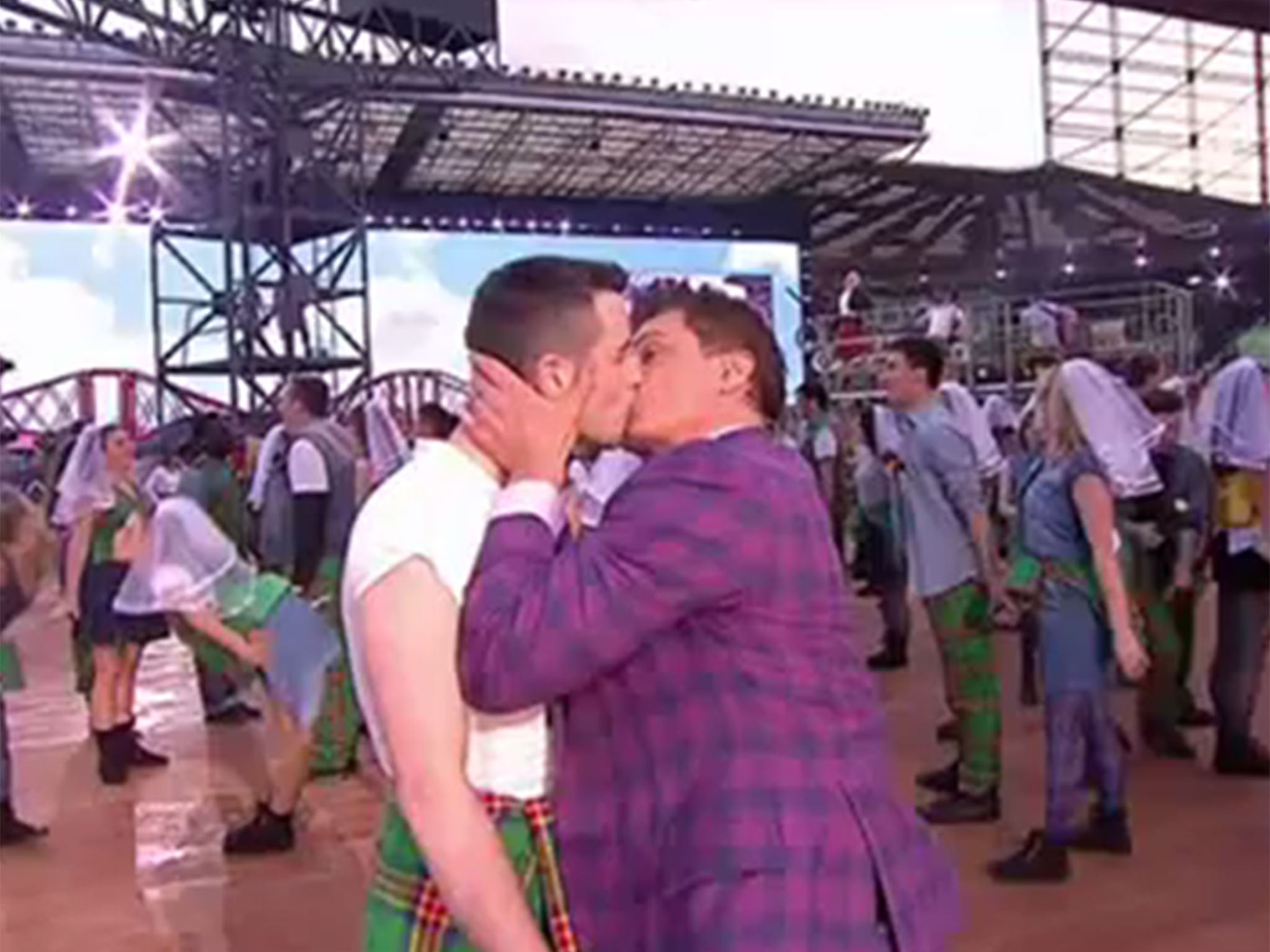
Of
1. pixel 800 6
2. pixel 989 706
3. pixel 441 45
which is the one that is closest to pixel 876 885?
pixel 989 706

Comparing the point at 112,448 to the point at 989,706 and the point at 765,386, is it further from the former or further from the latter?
the point at 765,386

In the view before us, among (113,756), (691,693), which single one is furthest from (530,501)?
(113,756)

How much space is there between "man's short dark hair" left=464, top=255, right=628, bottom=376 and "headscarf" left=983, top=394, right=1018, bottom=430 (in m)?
7.39

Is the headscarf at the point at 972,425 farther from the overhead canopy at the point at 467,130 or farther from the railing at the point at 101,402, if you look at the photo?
the overhead canopy at the point at 467,130

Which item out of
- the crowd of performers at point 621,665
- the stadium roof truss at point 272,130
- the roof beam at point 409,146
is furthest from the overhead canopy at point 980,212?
the crowd of performers at point 621,665

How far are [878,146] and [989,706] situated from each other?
15483 millimetres

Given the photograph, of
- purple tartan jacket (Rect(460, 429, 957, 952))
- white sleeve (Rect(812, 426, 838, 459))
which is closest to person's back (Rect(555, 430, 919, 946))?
purple tartan jacket (Rect(460, 429, 957, 952))

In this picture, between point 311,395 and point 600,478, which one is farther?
point 311,395

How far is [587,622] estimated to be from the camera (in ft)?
3.97

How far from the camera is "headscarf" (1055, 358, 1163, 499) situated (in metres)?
3.73

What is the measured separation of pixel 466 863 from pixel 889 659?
6.28 metres

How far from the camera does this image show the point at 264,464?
6.49 m

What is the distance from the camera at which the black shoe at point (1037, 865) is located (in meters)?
3.84

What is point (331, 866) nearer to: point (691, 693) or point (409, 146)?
point (691, 693)
